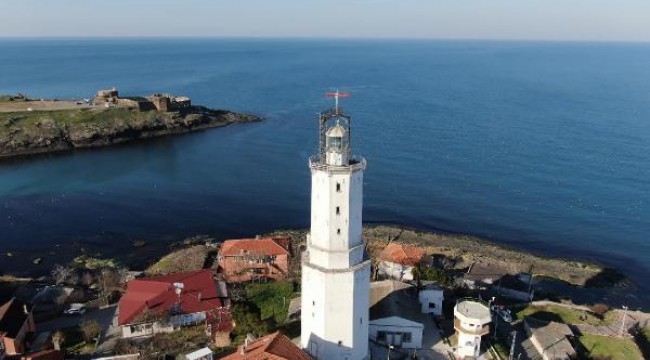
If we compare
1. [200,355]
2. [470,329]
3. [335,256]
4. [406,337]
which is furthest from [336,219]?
[470,329]

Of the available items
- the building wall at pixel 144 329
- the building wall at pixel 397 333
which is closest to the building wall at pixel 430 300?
the building wall at pixel 397 333

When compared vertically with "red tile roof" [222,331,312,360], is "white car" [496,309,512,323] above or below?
below

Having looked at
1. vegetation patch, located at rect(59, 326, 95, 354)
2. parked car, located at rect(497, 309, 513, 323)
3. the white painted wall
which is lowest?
parked car, located at rect(497, 309, 513, 323)

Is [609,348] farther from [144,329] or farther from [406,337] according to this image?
[144,329]

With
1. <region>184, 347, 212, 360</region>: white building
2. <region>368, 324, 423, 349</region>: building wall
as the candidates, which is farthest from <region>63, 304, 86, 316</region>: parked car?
<region>368, 324, 423, 349</region>: building wall

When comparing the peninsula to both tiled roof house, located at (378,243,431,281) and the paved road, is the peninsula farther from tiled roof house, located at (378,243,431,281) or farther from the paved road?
tiled roof house, located at (378,243,431,281)

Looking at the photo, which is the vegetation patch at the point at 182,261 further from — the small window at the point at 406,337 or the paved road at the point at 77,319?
the small window at the point at 406,337

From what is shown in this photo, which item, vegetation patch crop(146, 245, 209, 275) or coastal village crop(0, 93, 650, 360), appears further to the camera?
vegetation patch crop(146, 245, 209, 275)
